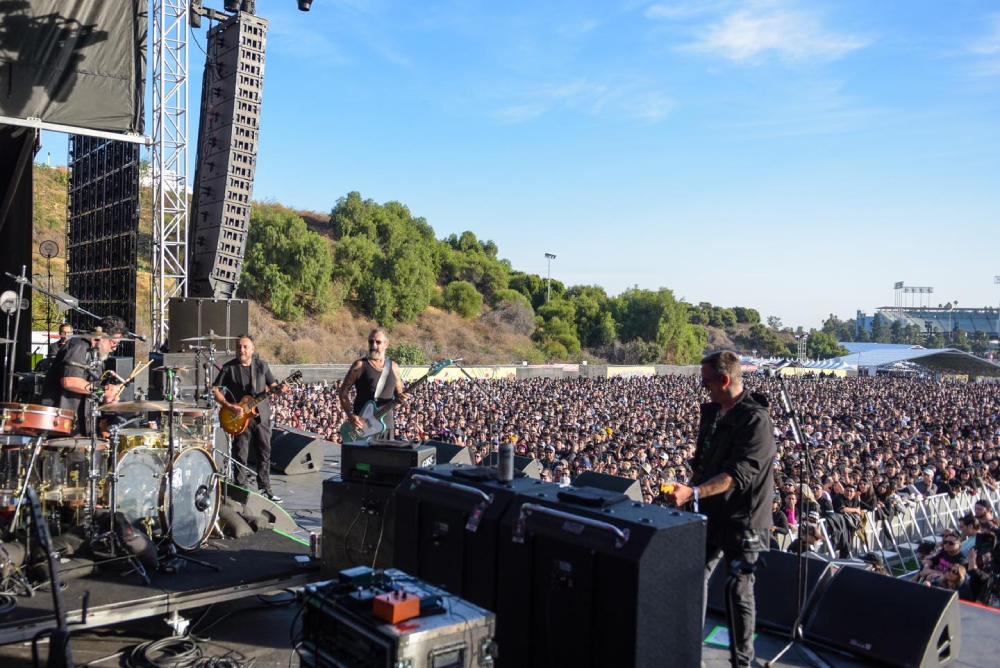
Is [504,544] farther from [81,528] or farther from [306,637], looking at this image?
[81,528]

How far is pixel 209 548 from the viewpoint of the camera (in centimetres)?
458

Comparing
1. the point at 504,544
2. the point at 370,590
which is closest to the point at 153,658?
the point at 370,590

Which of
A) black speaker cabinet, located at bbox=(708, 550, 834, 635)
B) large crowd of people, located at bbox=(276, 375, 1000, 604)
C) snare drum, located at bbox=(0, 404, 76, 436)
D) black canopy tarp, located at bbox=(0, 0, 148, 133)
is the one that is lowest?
large crowd of people, located at bbox=(276, 375, 1000, 604)

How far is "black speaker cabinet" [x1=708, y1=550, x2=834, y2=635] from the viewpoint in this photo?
409 cm

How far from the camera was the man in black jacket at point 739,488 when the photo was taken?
3303 mm

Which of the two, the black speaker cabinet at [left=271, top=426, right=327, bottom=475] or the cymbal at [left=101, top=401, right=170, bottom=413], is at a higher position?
the cymbal at [left=101, top=401, right=170, bottom=413]

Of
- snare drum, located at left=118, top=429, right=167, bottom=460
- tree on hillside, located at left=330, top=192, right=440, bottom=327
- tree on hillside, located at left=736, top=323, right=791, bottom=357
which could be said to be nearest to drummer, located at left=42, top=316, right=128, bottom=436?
snare drum, located at left=118, top=429, right=167, bottom=460

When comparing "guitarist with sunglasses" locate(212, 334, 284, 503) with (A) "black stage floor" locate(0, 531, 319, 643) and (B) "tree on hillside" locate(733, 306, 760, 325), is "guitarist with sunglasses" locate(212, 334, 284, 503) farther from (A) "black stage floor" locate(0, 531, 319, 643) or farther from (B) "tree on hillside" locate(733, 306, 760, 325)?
(B) "tree on hillside" locate(733, 306, 760, 325)

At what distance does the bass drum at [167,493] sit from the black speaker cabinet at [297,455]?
3726mm

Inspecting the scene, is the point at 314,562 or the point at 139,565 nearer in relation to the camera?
the point at 139,565

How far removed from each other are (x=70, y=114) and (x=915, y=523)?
12.2 metres

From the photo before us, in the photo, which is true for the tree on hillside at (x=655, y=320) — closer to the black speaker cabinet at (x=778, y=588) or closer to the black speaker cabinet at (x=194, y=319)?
the black speaker cabinet at (x=194, y=319)

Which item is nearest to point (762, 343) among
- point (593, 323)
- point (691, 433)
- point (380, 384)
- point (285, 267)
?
point (593, 323)

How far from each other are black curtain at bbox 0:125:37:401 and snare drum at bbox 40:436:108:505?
5.23 metres
